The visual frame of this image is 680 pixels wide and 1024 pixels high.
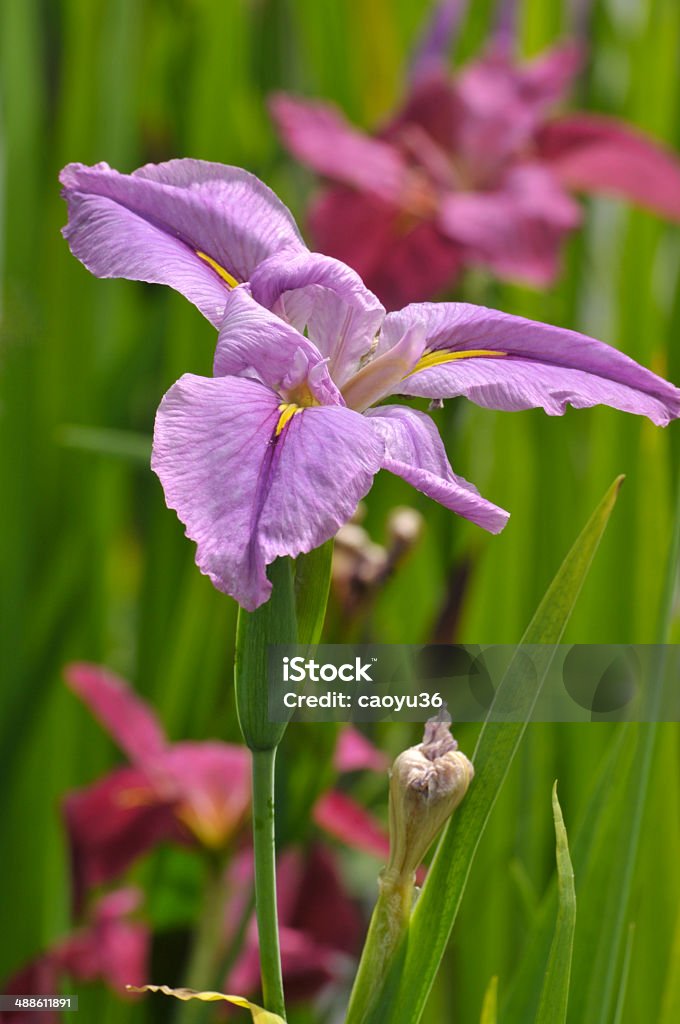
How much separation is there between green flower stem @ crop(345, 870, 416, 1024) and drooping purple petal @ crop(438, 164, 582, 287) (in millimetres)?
392

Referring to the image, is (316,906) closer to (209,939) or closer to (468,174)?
(209,939)

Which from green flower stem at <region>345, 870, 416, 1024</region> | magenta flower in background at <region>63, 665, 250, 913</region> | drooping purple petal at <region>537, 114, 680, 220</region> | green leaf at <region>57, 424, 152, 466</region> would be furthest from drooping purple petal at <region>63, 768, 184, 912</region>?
drooping purple petal at <region>537, 114, 680, 220</region>

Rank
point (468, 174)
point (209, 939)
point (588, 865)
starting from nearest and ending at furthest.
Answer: point (588, 865) < point (209, 939) < point (468, 174)

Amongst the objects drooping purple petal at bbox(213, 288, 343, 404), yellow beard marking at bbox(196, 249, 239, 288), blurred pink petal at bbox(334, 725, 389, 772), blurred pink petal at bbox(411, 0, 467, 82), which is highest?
blurred pink petal at bbox(411, 0, 467, 82)

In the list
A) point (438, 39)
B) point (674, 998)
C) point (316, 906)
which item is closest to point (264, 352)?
point (674, 998)

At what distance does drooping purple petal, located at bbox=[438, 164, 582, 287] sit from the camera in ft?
1.87

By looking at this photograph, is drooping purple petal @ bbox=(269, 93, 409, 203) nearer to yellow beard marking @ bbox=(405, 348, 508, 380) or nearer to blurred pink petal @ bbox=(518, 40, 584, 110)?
blurred pink petal @ bbox=(518, 40, 584, 110)

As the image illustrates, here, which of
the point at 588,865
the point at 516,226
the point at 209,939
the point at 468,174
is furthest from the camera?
the point at 468,174

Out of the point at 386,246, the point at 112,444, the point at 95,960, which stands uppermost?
the point at 386,246

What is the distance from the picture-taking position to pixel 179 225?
249mm

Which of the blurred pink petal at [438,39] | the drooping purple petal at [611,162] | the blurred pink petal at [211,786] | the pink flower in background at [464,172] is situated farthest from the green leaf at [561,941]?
the blurred pink petal at [438,39]

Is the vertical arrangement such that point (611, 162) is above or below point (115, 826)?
above

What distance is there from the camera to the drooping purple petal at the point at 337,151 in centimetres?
60

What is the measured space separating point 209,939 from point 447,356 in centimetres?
30
